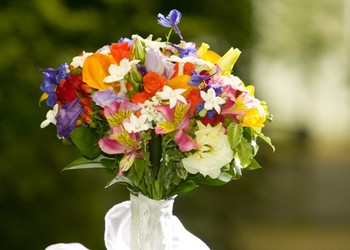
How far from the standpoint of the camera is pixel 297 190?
4.79 metres

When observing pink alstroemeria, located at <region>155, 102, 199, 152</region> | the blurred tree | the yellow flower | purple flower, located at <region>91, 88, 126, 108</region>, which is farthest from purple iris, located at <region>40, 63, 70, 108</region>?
the blurred tree

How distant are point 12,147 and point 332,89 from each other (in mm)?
2283

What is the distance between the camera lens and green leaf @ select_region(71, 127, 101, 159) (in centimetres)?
137

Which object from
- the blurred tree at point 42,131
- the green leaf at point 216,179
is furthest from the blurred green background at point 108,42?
the green leaf at point 216,179

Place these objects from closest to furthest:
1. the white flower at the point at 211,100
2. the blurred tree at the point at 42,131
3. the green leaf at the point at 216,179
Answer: the white flower at the point at 211,100
the green leaf at the point at 216,179
the blurred tree at the point at 42,131

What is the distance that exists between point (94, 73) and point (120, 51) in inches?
2.4

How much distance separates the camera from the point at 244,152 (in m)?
1.35

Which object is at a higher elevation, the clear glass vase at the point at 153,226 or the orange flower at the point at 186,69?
the orange flower at the point at 186,69

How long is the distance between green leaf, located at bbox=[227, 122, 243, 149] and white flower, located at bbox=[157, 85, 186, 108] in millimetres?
97

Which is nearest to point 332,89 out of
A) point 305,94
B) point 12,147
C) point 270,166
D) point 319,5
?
point 305,94

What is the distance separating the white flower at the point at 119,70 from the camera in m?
1.30

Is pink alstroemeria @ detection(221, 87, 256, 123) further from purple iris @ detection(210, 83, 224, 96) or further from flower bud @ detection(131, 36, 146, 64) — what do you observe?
flower bud @ detection(131, 36, 146, 64)

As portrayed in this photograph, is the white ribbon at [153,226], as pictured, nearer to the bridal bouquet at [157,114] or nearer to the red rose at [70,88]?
the bridal bouquet at [157,114]

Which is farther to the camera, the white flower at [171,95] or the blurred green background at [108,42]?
the blurred green background at [108,42]
